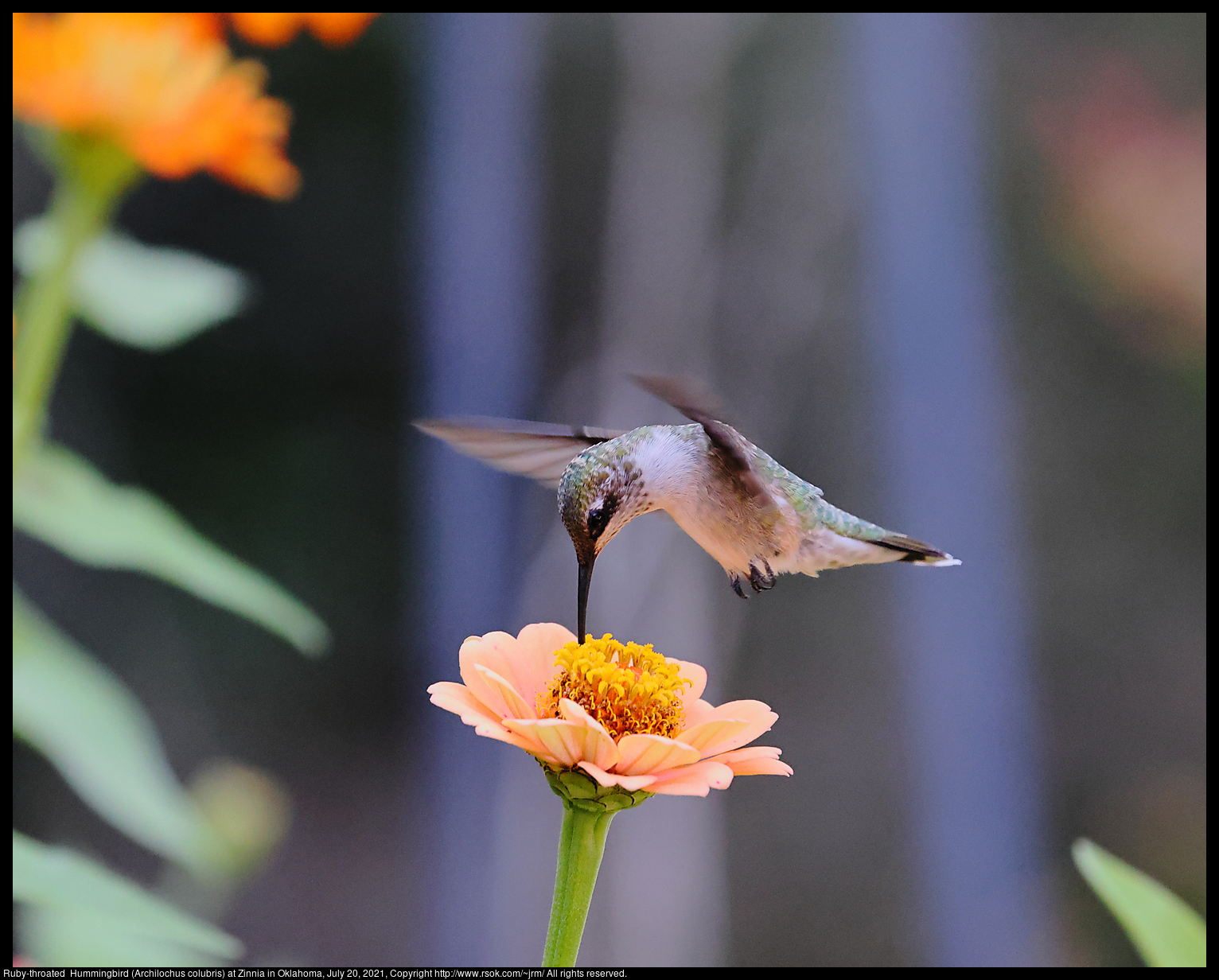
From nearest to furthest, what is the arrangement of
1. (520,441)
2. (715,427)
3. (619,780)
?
(619,780), (715,427), (520,441)

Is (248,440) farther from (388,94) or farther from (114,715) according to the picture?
(114,715)

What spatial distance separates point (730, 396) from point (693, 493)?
0.72m

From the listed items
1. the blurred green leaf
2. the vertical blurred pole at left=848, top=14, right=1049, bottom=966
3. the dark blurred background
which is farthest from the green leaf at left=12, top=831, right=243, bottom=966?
the vertical blurred pole at left=848, top=14, right=1049, bottom=966

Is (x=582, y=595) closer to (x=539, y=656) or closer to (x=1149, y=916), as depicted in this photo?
(x=539, y=656)

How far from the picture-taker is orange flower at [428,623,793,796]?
28 centimetres

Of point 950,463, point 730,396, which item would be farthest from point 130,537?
point 950,463

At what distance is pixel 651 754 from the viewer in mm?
287

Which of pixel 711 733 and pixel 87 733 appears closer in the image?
pixel 711 733

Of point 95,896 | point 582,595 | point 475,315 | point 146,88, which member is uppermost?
point 475,315

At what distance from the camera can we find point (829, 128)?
1.32 meters

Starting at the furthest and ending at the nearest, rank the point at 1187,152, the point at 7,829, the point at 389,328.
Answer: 1. the point at 389,328
2. the point at 1187,152
3. the point at 7,829

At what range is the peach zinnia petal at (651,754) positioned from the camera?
0.91ft

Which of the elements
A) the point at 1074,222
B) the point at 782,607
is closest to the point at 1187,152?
the point at 1074,222

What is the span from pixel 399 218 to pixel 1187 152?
3.74ft
